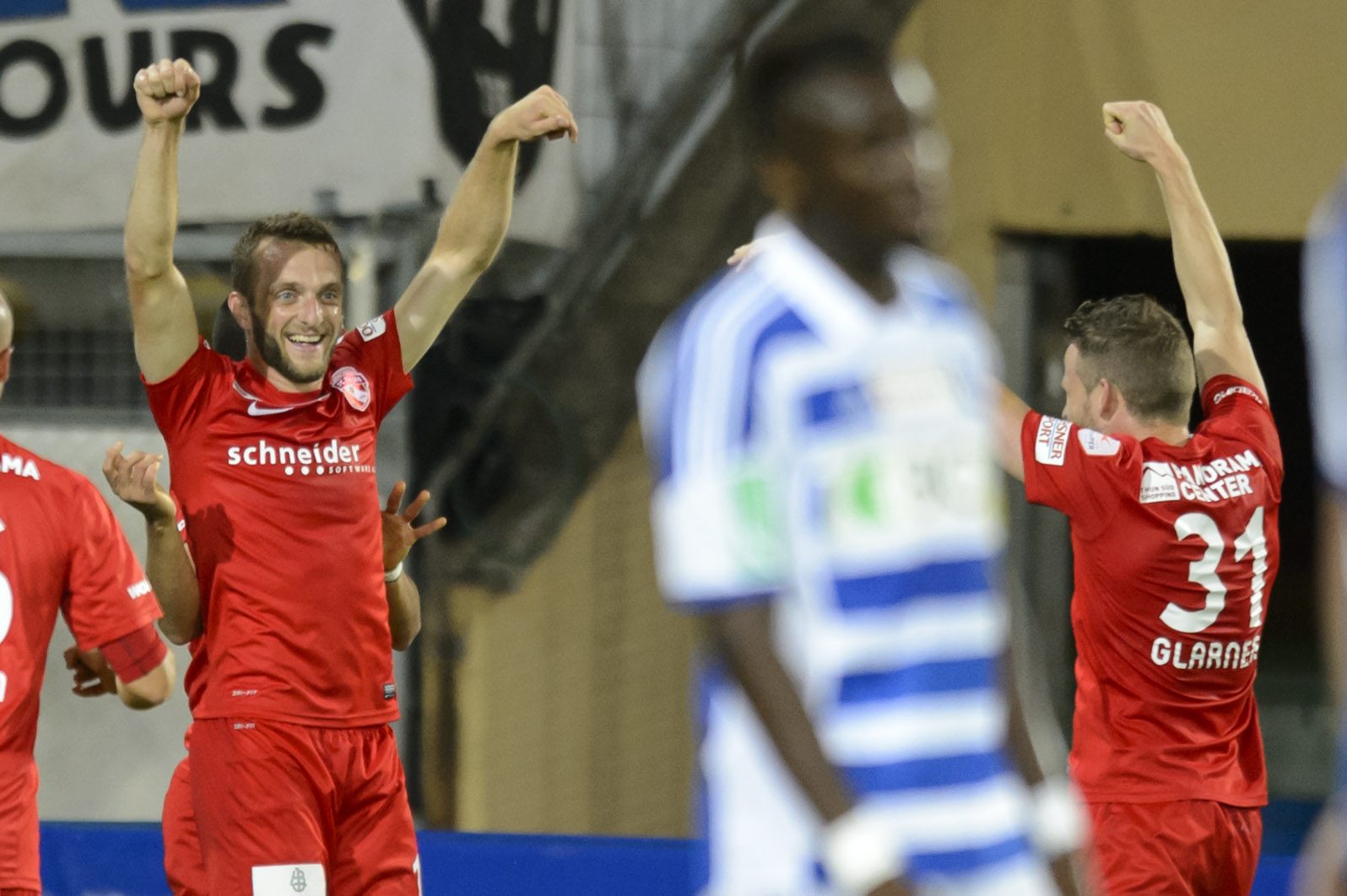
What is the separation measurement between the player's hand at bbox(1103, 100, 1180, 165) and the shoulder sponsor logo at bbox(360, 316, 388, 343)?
5.22ft

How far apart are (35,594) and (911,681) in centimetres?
217

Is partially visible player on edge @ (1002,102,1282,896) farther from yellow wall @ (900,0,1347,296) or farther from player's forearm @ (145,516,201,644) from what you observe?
yellow wall @ (900,0,1347,296)

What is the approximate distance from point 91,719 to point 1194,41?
162 inches

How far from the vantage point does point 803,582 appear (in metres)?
1.93

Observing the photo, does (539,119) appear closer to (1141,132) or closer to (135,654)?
(1141,132)

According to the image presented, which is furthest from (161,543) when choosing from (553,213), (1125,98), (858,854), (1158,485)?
(1125,98)

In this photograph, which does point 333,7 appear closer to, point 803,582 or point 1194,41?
point 1194,41

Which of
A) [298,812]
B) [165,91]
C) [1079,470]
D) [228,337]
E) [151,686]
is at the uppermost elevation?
[165,91]

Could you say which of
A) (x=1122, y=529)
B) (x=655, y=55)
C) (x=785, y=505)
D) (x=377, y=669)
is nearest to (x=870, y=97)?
(x=785, y=505)

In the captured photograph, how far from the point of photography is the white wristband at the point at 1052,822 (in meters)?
2.10

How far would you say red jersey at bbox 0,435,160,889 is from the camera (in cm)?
354

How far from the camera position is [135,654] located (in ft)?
12.7

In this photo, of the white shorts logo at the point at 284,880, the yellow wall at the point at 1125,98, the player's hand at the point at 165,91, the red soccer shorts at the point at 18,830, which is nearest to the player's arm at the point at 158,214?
the player's hand at the point at 165,91

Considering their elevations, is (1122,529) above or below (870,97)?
below
